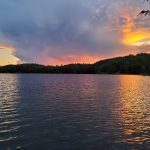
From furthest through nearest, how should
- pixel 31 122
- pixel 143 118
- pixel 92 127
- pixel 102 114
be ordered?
pixel 102 114 < pixel 143 118 < pixel 31 122 < pixel 92 127

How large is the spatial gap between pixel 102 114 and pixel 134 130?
956 centimetres

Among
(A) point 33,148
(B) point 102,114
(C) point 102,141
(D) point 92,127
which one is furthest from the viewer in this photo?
(B) point 102,114

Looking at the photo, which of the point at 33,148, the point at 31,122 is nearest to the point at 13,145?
the point at 33,148

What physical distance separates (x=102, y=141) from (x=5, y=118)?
1426 cm

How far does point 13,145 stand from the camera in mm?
22438

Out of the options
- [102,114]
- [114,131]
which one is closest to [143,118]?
[102,114]

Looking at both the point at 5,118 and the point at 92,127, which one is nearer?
the point at 92,127

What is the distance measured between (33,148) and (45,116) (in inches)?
540

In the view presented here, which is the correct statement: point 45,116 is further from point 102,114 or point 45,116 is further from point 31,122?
point 102,114

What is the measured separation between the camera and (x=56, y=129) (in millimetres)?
28250

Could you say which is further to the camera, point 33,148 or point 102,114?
point 102,114

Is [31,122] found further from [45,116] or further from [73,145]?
[73,145]

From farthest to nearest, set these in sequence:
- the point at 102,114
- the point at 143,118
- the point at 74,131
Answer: the point at 102,114 → the point at 143,118 → the point at 74,131

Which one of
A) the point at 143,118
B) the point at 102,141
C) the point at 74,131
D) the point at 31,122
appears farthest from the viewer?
the point at 143,118
